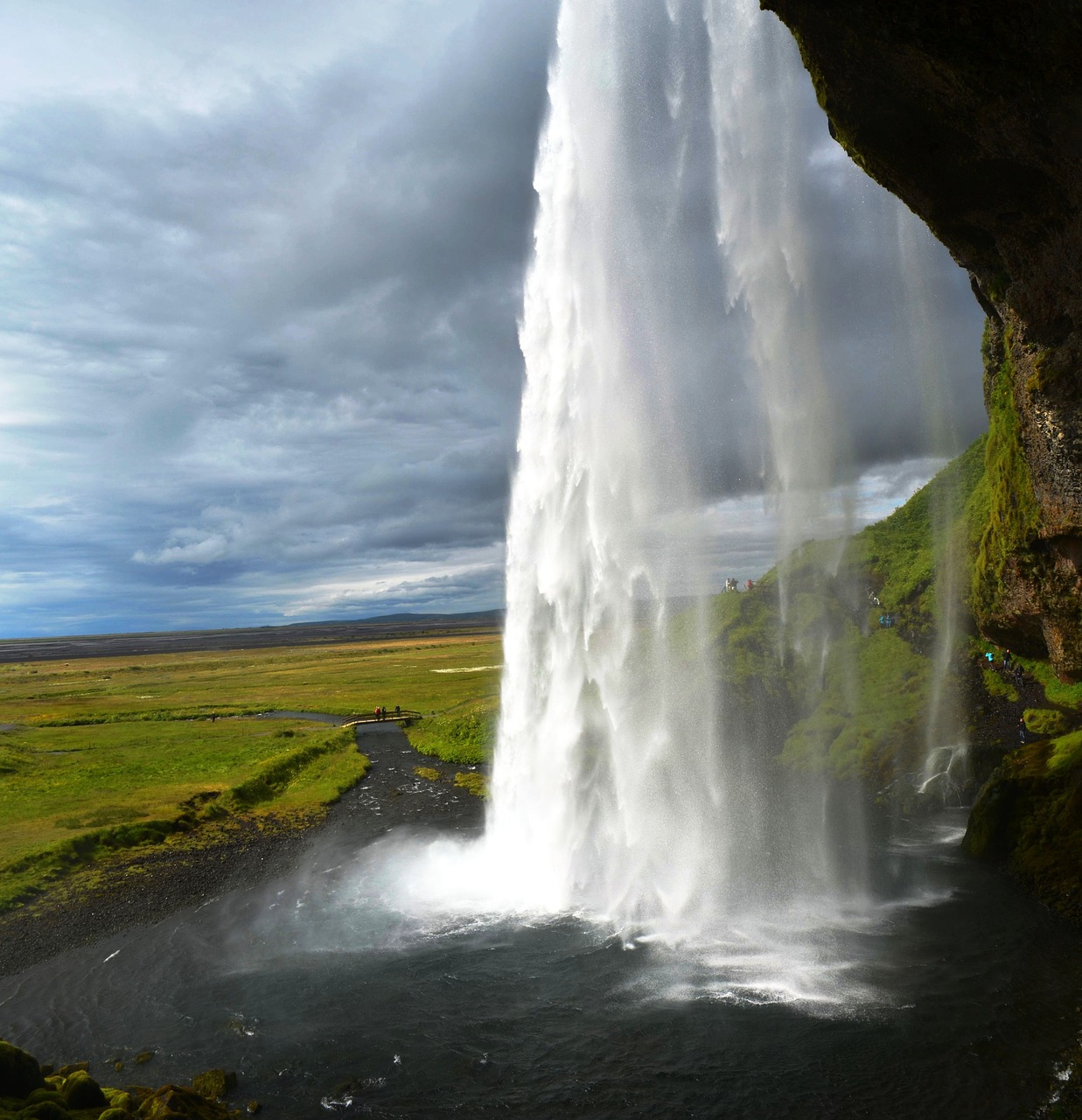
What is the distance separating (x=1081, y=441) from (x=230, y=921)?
30990mm

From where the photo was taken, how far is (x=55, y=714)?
83.5 m

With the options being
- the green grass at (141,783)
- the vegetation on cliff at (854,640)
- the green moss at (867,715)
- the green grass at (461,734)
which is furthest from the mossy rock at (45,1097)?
the green grass at (461,734)

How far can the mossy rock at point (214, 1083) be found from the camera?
15.5 metres

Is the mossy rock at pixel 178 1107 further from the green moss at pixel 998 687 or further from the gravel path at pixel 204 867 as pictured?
the green moss at pixel 998 687

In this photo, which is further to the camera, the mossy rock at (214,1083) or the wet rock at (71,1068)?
the mossy rock at (214,1083)

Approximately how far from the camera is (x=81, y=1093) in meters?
13.8

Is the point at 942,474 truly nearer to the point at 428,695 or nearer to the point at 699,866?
the point at 699,866

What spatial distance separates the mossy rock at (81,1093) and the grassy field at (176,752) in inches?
721

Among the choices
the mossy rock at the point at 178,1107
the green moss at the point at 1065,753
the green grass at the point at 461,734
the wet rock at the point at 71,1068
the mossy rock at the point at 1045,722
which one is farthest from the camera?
the green grass at the point at 461,734

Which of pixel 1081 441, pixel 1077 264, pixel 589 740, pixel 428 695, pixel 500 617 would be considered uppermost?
pixel 1077 264

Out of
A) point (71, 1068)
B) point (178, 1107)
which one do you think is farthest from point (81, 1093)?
point (71, 1068)

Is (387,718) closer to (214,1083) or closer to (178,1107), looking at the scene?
(214,1083)

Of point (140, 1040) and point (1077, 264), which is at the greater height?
point (1077, 264)

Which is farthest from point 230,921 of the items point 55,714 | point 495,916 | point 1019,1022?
point 55,714
